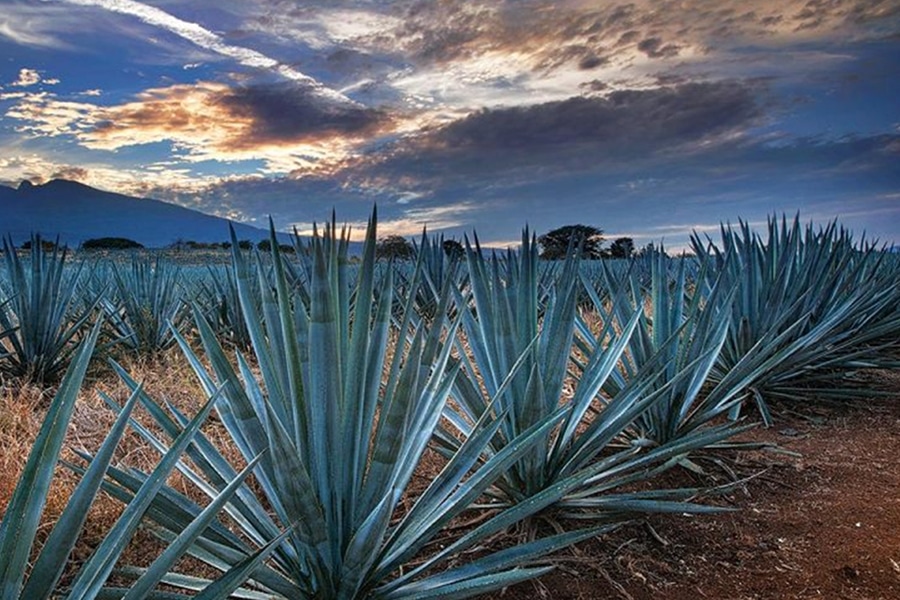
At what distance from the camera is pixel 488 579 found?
1636mm

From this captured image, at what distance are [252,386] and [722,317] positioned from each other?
2.07m

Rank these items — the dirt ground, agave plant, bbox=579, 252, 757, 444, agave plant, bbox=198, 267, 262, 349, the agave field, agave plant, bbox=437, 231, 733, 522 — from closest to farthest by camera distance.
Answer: the agave field
the dirt ground
agave plant, bbox=437, 231, 733, 522
agave plant, bbox=579, 252, 757, 444
agave plant, bbox=198, 267, 262, 349

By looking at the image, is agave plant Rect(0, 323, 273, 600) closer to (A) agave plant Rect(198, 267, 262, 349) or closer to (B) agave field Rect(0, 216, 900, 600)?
(B) agave field Rect(0, 216, 900, 600)

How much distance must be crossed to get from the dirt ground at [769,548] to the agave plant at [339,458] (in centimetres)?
47

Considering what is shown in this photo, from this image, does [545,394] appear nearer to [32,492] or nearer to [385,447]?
[385,447]

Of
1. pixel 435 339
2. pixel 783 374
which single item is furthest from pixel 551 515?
pixel 783 374

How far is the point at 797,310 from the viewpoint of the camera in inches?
180

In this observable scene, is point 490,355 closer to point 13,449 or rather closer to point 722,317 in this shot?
point 722,317

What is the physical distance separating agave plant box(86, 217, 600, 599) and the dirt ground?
0.47 m

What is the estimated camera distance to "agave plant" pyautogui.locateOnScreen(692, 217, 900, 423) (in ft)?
13.7

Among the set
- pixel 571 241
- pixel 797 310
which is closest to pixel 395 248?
pixel 571 241

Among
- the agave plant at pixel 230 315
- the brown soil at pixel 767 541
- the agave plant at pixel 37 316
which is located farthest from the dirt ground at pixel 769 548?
the agave plant at pixel 230 315

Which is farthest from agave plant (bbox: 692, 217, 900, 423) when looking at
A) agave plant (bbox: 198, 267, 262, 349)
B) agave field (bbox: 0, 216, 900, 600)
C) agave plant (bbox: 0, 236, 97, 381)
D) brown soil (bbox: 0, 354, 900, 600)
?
agave plant (bbox: 0, 236, 97, 381)

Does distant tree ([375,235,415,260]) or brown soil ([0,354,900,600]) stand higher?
distant tree ([375,235,415,260])
